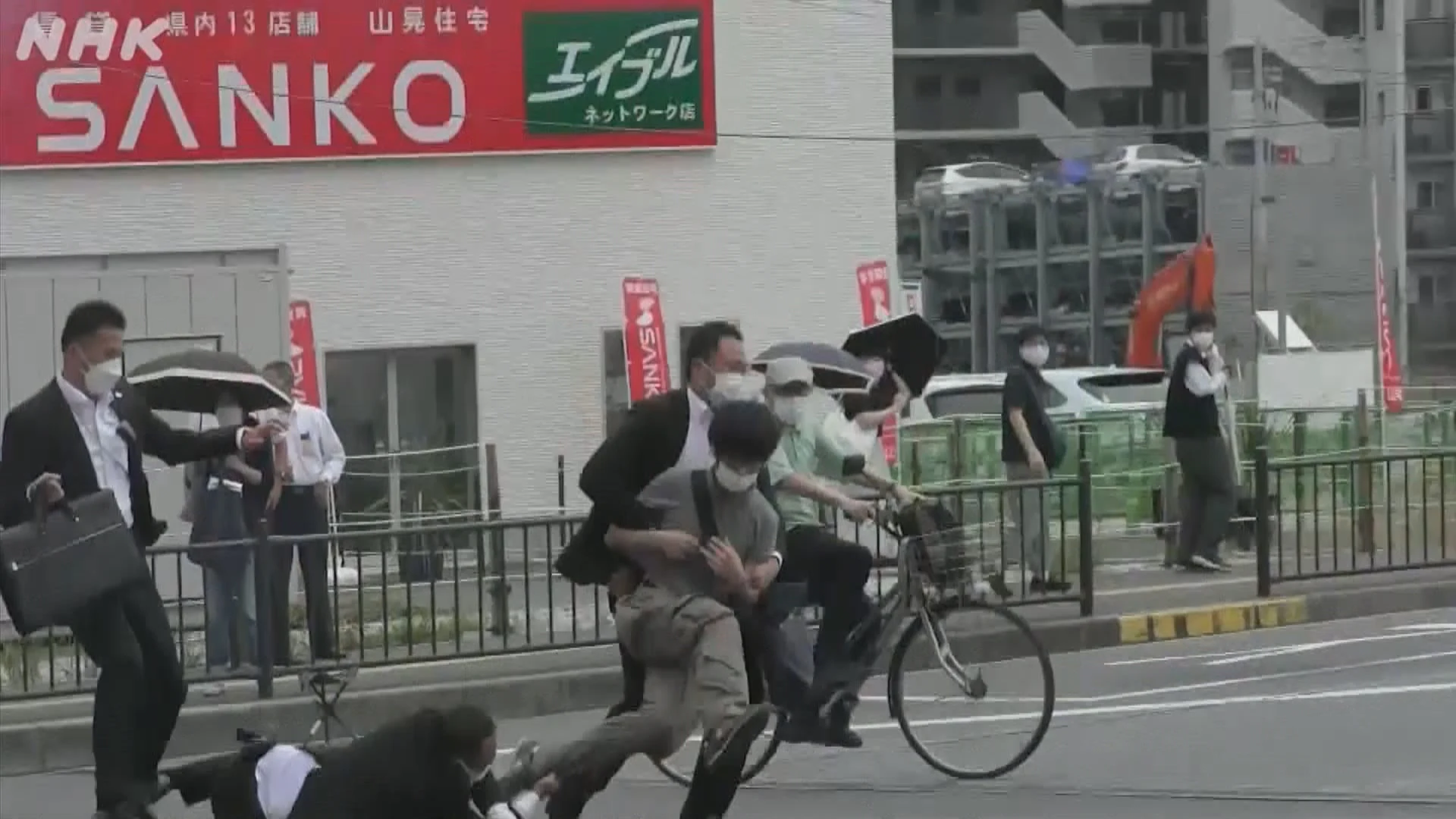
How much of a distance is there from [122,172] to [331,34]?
2.54 m

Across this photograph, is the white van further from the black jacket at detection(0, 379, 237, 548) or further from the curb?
the black jacket at detection(0, 379, 237, 548)

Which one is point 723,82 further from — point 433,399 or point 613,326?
point 433,399

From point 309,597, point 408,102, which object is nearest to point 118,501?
point 309,597

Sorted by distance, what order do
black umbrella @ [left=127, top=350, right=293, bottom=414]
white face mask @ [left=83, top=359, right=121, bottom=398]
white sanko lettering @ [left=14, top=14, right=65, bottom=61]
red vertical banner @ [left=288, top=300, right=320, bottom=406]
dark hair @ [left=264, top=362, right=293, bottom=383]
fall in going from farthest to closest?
white sanko lettering @ [left=14, top=14, right=65, bottom=61] → red vertical banner @ [left=288, top=300, right=320, bottom=406] → dark hair @ [left=264, top=362, right=293, bottom=383] → black umbrella @ [left=127, top=350, right=293, bottom=414] → white face mask @ [left=83, top=359, right=121, bottom=398]

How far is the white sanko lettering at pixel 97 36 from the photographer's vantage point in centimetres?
2459

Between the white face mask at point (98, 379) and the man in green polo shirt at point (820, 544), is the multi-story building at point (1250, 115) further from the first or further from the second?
the white face mask at point (98, 379)

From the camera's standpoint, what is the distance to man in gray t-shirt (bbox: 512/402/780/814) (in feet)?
25.1

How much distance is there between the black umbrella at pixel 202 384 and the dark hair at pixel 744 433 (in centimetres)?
483

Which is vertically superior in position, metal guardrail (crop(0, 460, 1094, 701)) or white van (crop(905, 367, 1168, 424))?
white van (crop(905, 367, 1168, 424))

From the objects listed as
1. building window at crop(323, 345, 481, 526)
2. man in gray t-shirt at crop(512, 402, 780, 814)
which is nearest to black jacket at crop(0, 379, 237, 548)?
man in gray t-shirt at crop(512, 402, 780, 814)

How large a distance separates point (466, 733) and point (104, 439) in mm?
2982

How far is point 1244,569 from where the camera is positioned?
16.4 metres

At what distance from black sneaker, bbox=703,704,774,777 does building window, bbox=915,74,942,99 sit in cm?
5775

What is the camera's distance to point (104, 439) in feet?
28.6
